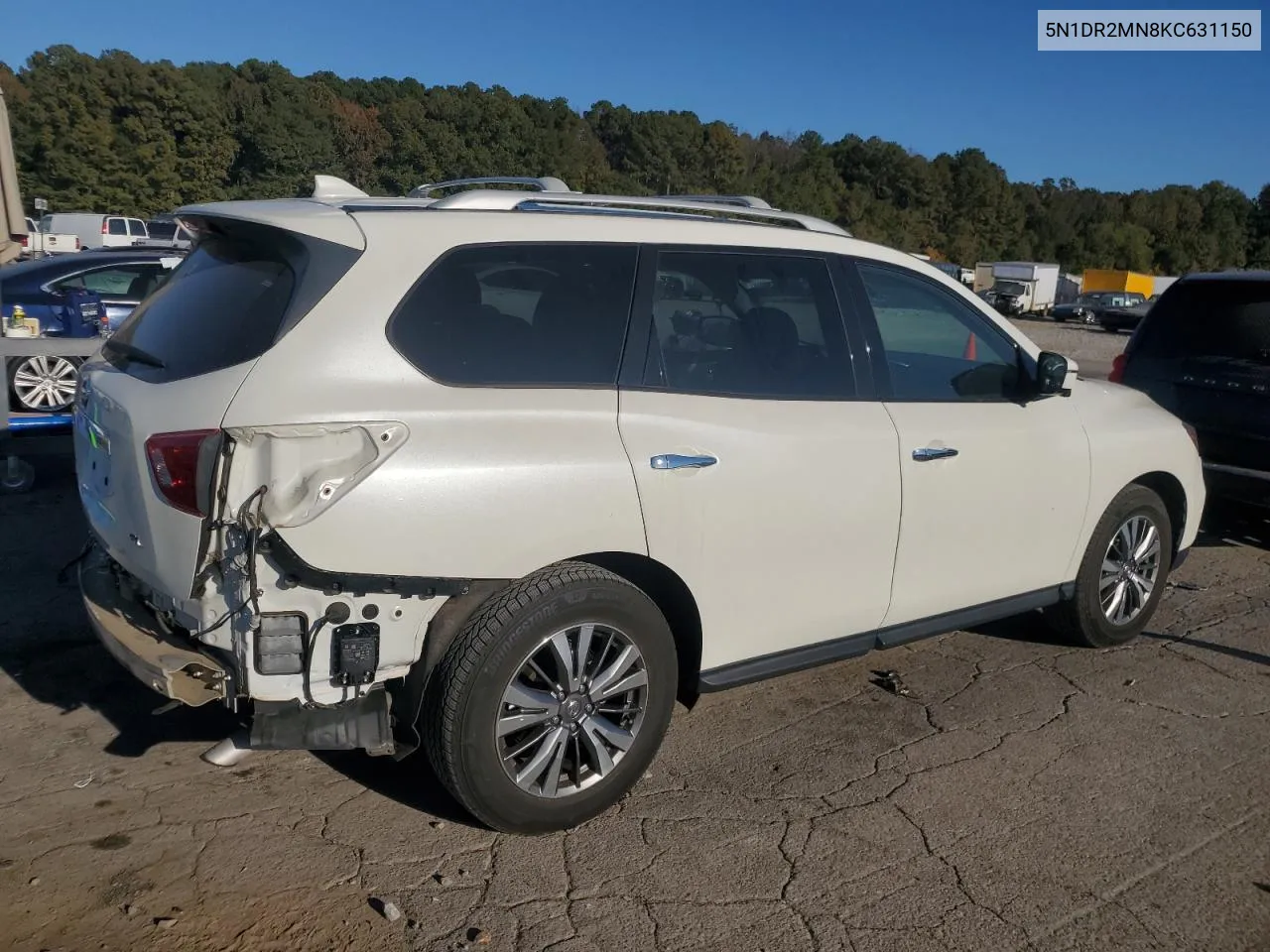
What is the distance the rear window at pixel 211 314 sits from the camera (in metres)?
3.14

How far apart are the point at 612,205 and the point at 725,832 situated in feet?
7.37

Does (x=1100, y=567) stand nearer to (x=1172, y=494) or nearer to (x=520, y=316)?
(x=1172, y=494)

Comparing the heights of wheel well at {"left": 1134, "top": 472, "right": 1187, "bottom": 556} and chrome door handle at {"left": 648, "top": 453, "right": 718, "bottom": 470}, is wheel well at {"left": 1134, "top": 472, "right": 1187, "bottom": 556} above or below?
below

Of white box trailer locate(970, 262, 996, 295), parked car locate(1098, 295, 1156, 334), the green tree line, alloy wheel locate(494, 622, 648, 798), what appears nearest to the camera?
alloy wheel locate(494, 622, 648, 798)

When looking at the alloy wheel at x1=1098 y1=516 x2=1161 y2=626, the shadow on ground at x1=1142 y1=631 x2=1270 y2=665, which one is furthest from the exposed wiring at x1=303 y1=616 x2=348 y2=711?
the shadow on ground at x1=1142 y1=631 x2=1270 y2=665

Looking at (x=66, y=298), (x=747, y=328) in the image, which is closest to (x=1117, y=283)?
(x=66, y=298)

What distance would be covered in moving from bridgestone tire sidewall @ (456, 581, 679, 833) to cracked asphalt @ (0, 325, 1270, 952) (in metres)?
0.11

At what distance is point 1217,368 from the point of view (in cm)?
714

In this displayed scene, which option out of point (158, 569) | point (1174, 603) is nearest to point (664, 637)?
point (158, 569)

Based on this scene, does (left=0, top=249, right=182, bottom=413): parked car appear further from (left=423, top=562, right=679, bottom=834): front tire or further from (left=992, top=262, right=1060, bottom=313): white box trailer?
(left=992, top=262, right=1060, bottom=313): white box trailer

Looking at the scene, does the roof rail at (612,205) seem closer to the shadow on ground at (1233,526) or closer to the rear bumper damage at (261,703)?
the rear bumper damage at (261,703)

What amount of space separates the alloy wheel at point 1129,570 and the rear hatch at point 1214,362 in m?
2.07

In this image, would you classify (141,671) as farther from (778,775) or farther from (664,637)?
(778,775)

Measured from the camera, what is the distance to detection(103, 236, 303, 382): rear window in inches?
124
